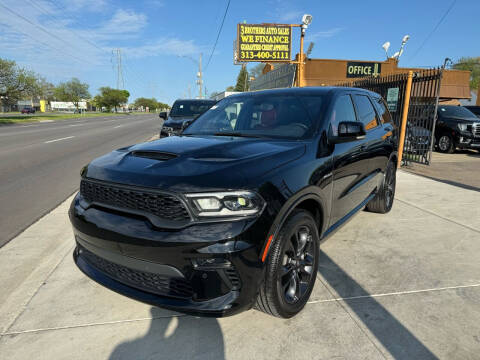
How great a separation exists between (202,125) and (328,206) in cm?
167

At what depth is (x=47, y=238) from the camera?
12.9 ft

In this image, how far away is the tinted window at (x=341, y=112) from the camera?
296 centimetres

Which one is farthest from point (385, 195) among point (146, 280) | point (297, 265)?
point (146, 280)

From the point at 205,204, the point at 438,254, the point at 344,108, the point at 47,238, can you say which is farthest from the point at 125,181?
the point at 438,254

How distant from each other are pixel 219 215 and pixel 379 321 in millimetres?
1522

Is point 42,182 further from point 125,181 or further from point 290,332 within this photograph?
point 290,332

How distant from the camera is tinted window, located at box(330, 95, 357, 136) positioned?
296cm

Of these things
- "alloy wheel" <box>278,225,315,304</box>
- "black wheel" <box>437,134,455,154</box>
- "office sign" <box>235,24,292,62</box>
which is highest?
"office sign" <box>235,24,292,62</box>

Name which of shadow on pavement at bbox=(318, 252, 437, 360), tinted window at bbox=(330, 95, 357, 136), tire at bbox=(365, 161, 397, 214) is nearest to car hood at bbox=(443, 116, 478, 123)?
tire at bbox=(365, 161, 397, 214)

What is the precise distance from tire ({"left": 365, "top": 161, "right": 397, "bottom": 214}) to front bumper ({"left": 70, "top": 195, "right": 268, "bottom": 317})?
3.18 metres

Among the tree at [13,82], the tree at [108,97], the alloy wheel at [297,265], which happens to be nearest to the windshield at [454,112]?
the alloy wheel at [297,265]

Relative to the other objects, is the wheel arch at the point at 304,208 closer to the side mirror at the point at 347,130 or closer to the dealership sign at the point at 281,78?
the side mirror at the point at 347,130

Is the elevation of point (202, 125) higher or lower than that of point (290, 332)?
higher

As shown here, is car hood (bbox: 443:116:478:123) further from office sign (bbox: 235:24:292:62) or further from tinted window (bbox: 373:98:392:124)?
office sign (bbox: 235:24:292:62)
